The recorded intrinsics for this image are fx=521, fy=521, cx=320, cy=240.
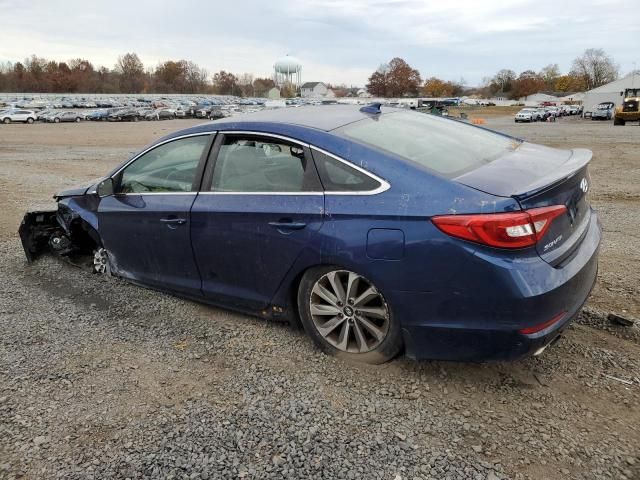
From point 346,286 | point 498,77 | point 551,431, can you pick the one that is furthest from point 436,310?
point 498,77

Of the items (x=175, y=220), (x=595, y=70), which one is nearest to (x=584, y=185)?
(x=175, y=220)

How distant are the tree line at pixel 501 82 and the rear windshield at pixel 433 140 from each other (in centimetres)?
13596

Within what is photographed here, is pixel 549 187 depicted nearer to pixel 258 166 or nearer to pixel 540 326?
pixel 540 326

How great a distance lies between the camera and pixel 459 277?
2.75 metres

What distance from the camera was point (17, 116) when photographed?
50.8 meters

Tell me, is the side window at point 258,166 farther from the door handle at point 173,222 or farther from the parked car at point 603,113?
the parked car at point 603,113

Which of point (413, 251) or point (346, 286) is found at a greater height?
point (413, 251)

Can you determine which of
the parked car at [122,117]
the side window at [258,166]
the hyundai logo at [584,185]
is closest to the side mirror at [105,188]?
the side window at [258,166]

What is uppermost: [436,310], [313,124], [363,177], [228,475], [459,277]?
[313,124]

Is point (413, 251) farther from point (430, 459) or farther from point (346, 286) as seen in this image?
point (430, 459)

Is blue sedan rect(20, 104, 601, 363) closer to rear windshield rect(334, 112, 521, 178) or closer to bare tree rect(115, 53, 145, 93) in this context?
rear windshield rect(334, 112, 521, 178)

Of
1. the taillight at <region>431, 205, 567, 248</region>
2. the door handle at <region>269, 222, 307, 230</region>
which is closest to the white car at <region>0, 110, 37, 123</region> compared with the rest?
the door handle at <region>269, 222, 307, 230</region>

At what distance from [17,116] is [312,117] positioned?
5657 cm

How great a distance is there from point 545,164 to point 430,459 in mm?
1901
